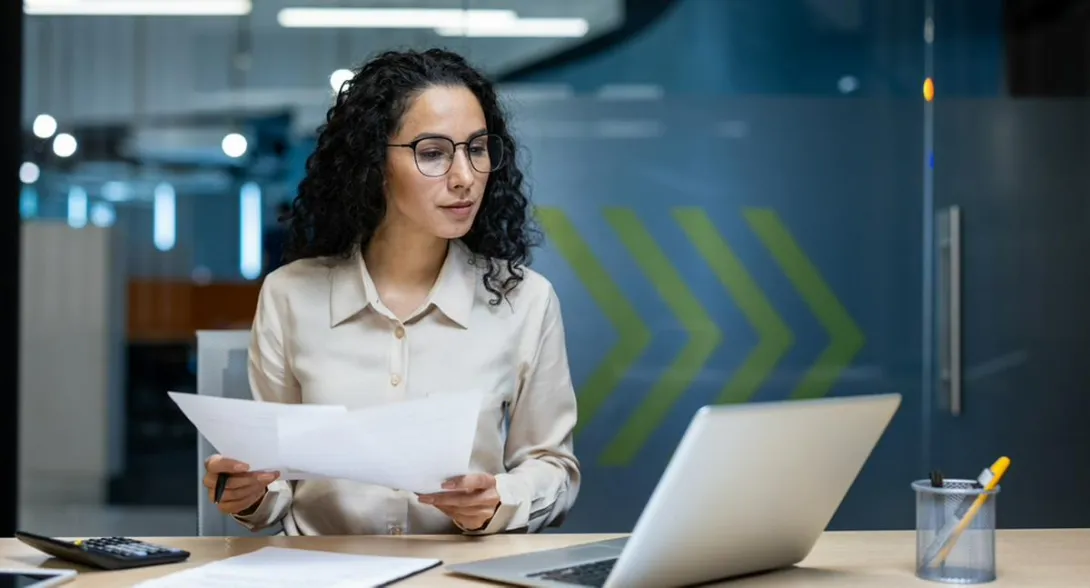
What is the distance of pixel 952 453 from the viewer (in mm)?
4359

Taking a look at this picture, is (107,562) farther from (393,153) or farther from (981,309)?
(981,309)

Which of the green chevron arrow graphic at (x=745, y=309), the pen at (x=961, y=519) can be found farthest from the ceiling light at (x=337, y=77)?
the pen at (x=961, y=519)

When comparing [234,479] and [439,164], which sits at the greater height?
[439,164]

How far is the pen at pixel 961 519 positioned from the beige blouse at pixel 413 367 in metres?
0.72

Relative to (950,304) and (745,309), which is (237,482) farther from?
(950,304)

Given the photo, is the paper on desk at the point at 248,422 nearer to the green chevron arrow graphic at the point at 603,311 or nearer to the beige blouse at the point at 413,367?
the beige blouse at the point at 413,367

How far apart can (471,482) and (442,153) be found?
0.65 meters

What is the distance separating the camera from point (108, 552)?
161 centimetres

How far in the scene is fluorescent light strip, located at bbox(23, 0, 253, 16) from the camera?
14.2ft

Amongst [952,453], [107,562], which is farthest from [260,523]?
[952,453]

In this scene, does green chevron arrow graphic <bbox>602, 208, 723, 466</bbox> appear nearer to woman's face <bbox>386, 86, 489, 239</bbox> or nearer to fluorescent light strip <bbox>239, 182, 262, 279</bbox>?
fluorescent light strip <bbox>239, 182, 262, 279</bbox>

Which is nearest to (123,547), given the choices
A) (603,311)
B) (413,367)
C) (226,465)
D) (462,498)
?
(226,465)

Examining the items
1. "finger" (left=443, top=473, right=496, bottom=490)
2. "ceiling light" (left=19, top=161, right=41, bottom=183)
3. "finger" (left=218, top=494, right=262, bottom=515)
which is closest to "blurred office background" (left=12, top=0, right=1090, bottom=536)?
"ceiling light" (left=19, top=161, right=41, bottom=183)

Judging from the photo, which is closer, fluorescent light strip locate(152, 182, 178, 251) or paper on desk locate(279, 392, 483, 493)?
paper on desk locate(279, 392, 483, 493)
